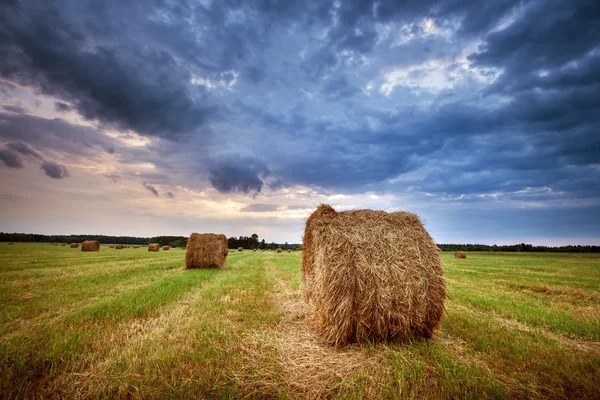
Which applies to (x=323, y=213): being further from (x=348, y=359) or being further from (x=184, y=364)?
(x=184, y=364)

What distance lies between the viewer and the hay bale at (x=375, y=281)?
5078 mm

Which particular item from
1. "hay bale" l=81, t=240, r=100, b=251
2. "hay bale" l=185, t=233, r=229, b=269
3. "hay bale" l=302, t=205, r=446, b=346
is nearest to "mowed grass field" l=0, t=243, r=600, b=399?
"hay bale" l=302, t=205, r=446, b=346

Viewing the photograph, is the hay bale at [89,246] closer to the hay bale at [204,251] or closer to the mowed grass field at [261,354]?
the hay bale at [204,251]

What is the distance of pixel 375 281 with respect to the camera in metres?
5.20

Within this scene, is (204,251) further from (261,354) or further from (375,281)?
(375,281)

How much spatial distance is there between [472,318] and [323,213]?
4229 millimetres

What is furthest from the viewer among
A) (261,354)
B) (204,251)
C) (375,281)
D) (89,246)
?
(89,246)

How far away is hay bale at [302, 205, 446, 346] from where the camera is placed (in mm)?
5078

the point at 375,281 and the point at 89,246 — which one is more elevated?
the point at 89,246

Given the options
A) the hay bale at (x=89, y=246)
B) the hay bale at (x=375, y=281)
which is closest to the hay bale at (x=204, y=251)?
the hay bale at (x=375, y=281)

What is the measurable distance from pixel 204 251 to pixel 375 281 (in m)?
14.3

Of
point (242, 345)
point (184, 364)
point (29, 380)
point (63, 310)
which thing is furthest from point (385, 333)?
point (63, 310)

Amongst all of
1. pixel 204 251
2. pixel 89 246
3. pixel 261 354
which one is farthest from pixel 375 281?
pixel 89 246

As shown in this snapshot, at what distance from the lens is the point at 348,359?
174 inches
